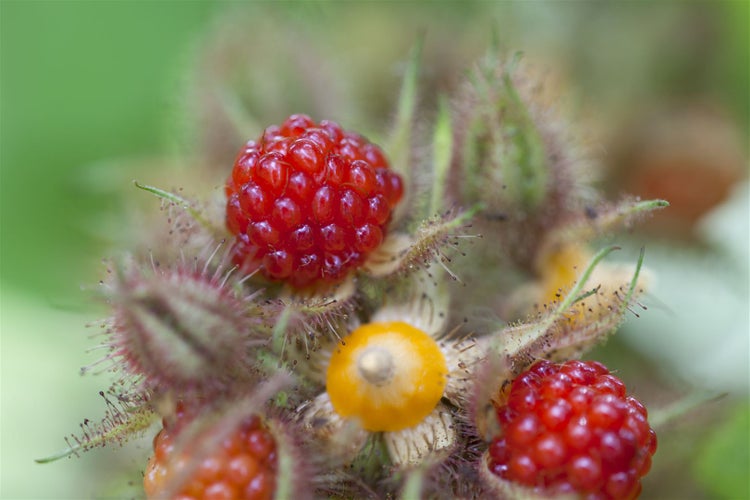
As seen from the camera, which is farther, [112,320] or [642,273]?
[642,273]

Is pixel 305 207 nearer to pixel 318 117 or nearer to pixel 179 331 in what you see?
pixel 179 331

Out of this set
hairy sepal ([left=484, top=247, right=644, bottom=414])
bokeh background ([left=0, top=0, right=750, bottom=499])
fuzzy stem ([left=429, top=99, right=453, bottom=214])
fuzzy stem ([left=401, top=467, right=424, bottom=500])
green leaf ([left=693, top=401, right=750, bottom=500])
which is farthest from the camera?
bokeh background ([left=0, top=0, right=750, bottom=499])

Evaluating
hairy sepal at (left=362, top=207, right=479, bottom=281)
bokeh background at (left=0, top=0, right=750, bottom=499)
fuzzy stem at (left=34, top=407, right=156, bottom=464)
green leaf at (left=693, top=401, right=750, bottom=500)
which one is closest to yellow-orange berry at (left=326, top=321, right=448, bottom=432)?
hairy sepal at (left=362, top=207, right=479, bottom=281)

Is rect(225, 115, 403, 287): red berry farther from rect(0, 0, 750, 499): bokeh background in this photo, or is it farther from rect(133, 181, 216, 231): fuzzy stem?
rect(0, 0, 750, 499): bokeh background

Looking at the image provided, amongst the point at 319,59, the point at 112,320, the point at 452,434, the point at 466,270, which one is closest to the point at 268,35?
the point at 319,59

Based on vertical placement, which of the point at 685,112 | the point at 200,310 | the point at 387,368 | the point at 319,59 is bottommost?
the point at 387,368

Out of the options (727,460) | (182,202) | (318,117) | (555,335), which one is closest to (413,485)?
(555,335)

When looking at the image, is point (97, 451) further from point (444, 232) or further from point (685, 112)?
point (685, 112)
